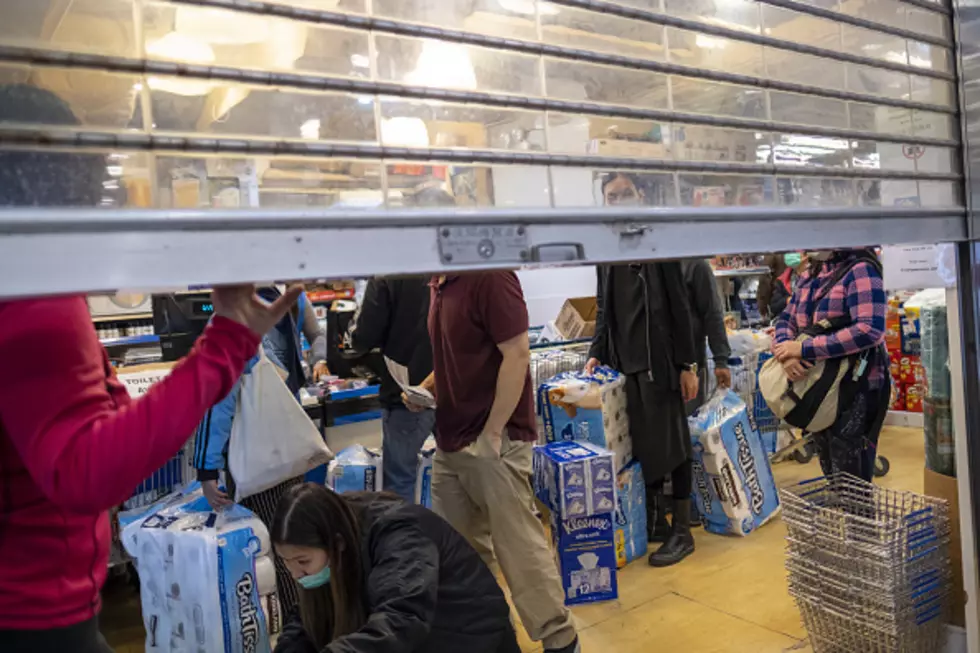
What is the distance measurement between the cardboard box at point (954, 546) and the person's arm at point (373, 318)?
2.29 m

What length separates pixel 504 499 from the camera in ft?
8.73

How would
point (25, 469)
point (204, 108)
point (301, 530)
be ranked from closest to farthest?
point (204, 108), point (25, 469), point (301, 530)

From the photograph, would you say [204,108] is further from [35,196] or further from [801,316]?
[801,316]

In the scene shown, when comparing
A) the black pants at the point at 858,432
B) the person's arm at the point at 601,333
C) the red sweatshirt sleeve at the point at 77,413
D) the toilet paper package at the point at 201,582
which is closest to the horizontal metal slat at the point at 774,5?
the red sweatshirt sleeve at the point at 77,413

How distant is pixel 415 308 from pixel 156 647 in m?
1.69

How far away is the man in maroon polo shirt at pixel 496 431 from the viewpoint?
261 cm

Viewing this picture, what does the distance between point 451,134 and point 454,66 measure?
0.10 metres

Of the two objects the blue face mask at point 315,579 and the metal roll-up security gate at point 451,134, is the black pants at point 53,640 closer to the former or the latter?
the metal roll-up security gate at point 451,134

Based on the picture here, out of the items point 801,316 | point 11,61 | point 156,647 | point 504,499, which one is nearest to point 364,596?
point 504,499

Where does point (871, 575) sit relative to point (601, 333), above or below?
below

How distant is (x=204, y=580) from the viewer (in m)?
2.46

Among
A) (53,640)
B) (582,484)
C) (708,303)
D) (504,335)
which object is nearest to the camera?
(53,640)

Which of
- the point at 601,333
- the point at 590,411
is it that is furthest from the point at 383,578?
the point at 601,333

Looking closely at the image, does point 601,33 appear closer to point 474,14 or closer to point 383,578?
point 474,14
